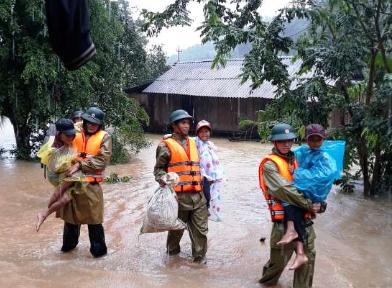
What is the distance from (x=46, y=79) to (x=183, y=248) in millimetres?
7936

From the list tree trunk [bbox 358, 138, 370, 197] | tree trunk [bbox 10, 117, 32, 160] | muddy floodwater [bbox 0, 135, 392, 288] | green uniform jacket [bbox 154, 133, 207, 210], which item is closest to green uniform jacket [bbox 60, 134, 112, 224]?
muddy floodwater [bbox 0, 135, 392, 288]

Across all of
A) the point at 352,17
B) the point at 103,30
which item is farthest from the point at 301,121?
the point at 103,30

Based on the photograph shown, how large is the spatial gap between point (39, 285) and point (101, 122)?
6.02 feet

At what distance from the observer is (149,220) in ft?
15.7

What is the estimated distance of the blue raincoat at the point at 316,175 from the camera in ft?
12.9

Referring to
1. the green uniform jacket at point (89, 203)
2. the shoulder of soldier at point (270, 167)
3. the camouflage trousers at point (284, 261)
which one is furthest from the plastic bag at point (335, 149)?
the green uniform jacket at point (89, 203)

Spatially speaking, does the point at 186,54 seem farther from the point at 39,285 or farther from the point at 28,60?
the point at 39,285

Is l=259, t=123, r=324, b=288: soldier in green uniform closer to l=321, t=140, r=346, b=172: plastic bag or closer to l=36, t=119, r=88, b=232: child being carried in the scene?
l=321, t=140, r=346, b=172: plastic bag

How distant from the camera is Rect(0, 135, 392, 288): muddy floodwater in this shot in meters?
4.69

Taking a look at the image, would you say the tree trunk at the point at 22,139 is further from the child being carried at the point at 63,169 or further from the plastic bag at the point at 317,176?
the plastic bag at the point at 317,176

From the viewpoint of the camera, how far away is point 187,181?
5.03m

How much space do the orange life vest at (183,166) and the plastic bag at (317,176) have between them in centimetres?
133

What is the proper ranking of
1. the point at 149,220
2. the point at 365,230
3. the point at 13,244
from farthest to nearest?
the point at 365,230 < the point at 13,244 < the point at 149,220

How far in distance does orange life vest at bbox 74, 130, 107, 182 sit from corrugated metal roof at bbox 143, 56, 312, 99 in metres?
14.2
